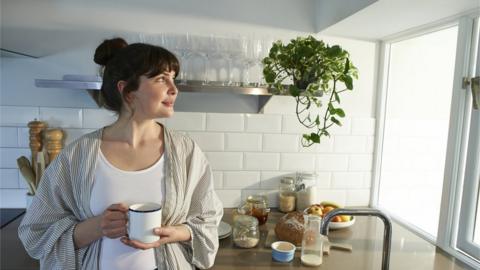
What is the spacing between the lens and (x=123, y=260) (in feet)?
2.92

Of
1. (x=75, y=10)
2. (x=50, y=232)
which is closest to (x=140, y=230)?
(x=50, y=232)

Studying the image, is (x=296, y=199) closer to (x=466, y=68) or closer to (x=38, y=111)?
(x=466, y=68)

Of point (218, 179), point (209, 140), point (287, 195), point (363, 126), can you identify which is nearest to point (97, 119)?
point (209, 140)

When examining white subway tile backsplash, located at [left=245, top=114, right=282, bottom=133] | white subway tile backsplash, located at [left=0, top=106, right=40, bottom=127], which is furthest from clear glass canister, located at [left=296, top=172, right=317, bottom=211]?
white subway tile backsplash, located at [left=0, top=106, right=40, bottom=127]

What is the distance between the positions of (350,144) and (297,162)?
28 centimetres

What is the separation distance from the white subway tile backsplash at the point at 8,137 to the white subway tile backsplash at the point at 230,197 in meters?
0.92

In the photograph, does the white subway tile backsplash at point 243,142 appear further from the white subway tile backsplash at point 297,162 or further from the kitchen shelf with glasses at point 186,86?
the kitchen shelf with glasses at point 186,86

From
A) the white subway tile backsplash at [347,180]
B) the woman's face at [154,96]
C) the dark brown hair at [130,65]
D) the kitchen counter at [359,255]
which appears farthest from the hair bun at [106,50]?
the white subway tile backsplash at [347,180]

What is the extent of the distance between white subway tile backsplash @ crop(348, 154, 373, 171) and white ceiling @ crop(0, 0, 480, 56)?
0.59m

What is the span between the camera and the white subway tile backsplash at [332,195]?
5.52ft

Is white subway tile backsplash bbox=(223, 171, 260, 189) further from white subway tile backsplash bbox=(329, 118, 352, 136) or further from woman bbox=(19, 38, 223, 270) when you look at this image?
woman bbox=(19, 38, 223, 270)

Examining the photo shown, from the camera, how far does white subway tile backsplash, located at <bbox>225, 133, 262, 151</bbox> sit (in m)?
1.58

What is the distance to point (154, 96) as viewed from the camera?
0.90 m

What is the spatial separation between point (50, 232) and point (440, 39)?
5.08ft
